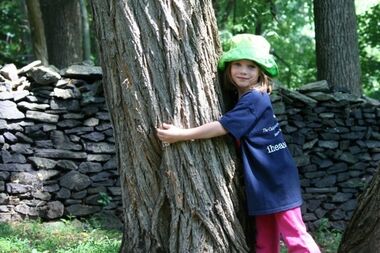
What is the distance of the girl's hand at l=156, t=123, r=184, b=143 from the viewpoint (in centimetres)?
277

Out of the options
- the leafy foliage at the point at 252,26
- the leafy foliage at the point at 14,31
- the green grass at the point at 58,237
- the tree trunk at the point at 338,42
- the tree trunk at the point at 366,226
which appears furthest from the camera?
the leafy foliage at the point at 14,31

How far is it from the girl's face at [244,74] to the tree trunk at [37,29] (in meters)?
6.67

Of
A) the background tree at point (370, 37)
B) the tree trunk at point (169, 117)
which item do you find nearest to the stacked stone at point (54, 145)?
the tree trunk at point (169, 117)

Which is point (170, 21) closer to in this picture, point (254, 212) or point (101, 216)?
point (254, 212)

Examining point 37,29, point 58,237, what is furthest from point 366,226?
point 37,29

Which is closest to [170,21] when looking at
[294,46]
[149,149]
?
[149,149]

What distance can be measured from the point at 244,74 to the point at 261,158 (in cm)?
43

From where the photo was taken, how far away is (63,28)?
9438 millimetres

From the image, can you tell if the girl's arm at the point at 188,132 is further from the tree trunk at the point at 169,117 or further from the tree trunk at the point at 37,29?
the tree trunk at the point at 37,29

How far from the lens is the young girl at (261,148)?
9.46ft

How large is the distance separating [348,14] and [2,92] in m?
4.69

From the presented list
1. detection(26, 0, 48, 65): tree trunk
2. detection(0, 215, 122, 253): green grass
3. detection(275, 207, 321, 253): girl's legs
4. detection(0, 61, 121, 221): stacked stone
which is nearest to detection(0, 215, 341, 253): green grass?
detection(0, 215, 122, 253): green grass

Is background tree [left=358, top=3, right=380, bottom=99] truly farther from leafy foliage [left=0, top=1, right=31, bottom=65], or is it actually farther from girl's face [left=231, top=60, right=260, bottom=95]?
girl's face [left=231, top=60, right=260, bottom=95]

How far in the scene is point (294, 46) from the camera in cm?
1889
